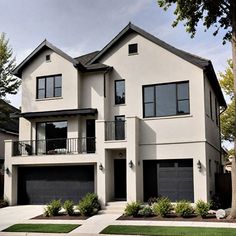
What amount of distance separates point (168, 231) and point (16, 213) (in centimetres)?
920

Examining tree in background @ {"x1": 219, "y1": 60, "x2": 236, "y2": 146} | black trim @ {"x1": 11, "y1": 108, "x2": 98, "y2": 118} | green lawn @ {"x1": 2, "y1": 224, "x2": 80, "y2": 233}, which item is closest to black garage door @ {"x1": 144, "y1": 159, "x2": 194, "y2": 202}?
black trim @ {"x1": 11, "y1": 108, "x2": 98, "y2": 118}

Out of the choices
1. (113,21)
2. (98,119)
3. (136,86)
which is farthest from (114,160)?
(113,21)

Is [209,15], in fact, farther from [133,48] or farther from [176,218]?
[176,218]

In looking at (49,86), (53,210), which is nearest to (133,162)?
(53,210)

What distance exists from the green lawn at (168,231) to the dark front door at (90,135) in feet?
24.0

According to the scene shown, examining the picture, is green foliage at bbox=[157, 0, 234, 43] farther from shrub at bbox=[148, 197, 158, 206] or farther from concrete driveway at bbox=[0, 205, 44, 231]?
concrete driveway at bbox=[0, 205, 44, 231]

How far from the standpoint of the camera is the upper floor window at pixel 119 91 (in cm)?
2177

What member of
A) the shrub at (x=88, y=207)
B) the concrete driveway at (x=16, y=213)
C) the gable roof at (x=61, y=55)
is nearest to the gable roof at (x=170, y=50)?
the gable roof at (x=61, y=55)

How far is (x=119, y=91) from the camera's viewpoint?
22.0m

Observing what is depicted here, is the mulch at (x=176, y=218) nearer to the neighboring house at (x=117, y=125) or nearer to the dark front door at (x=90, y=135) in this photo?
the neighboring house at (x=117, y=125)

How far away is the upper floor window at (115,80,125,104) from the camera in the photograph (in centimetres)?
2177

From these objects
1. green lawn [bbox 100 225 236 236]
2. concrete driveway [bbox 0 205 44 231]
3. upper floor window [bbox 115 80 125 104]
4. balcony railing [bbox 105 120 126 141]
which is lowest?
concrete driveway [bbox 0 205 44 231]

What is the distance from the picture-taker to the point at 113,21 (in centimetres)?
2000

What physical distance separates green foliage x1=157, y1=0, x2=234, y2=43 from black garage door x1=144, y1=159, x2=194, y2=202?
6.93 metres
